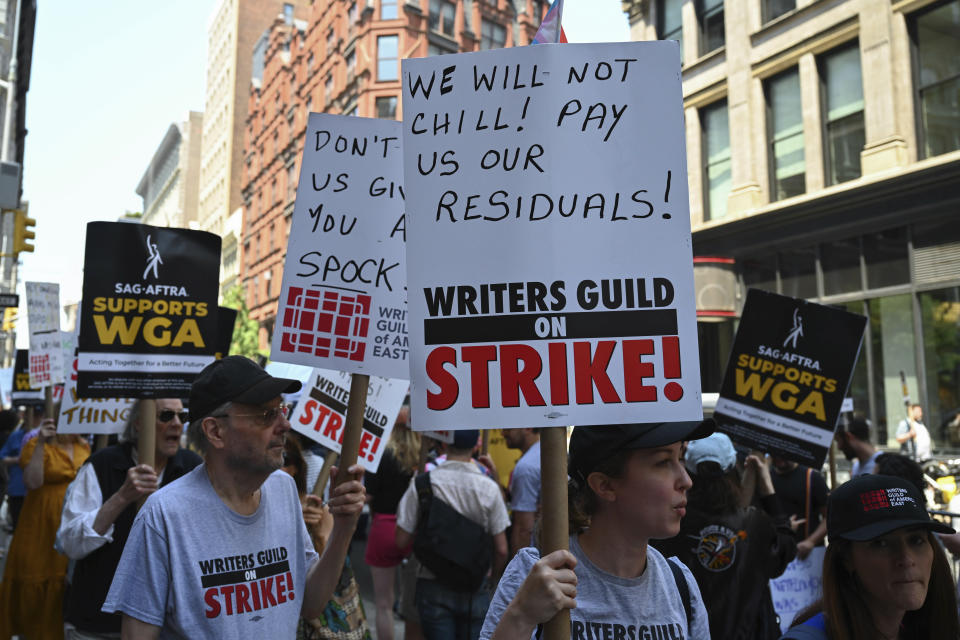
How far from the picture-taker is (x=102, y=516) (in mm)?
3453

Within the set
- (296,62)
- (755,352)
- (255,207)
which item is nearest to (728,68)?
(755,352)

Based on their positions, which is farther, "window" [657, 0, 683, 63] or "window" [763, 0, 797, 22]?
"window" [657, 0, 683, 63]

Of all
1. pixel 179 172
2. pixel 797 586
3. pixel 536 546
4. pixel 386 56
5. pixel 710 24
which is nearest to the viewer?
pixel 536 546

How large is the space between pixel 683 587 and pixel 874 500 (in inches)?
27.4

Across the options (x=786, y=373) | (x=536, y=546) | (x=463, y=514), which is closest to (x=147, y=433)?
(x=536, y=546)

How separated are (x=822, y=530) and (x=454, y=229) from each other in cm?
456

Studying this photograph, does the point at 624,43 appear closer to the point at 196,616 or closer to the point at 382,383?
the point at 196,616

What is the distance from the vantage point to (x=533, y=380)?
2.16 meters

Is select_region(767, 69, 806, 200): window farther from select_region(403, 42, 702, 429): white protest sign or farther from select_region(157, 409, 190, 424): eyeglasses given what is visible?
select_region(403, 42, 702, 429): white protest sign

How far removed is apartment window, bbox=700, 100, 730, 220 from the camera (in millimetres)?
19484

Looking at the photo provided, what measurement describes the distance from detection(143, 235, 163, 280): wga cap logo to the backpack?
2.32 m

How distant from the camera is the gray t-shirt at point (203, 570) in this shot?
248 centimetres

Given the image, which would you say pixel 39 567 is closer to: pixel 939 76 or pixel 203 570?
pixel 203 570

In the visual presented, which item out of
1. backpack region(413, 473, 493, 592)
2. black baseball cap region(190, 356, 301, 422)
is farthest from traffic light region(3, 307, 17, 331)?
black baseball cap region(190, 356, 301, 422)
